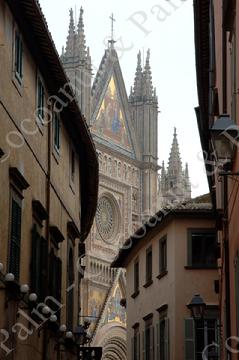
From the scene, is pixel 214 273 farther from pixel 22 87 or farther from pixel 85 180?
pixel 22 87

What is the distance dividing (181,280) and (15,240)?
1345 centimetres

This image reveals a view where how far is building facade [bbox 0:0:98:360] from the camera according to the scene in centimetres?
1532

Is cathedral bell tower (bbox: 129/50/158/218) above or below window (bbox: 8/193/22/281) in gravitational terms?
above

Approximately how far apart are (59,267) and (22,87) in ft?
19.5

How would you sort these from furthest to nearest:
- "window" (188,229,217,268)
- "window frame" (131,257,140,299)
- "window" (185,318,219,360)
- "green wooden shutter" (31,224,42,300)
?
"window frame" (131,257,140,299), "window" (188,229,217,268), "window" (185,318,219,360), "green wooden shutter" (31,224,42,300)

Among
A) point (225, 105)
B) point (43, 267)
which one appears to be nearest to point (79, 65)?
point (43, 267)

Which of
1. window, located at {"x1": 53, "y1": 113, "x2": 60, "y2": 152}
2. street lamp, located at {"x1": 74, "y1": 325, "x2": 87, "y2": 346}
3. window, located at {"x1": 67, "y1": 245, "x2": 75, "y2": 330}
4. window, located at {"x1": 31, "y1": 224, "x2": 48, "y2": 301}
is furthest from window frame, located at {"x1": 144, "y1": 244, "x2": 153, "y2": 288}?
window, located at {"x1": 31, "y1": 224, "x2": 48, "y2": 301}

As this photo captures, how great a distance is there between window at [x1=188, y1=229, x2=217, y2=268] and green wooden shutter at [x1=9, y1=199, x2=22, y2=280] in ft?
43.7

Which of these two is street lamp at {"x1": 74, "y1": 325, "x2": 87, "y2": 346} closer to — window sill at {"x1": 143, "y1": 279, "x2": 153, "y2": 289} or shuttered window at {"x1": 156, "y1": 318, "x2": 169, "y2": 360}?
shuttered window at {"x1": 156, "y1": 318, "x2": 169, "y2": 360}

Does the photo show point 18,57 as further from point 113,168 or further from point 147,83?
point 147,83

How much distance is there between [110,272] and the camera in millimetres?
81812

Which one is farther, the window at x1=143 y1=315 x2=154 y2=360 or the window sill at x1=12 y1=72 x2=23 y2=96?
the window at x1=143 y1=315 x2=154 y2=360

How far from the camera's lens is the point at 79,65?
8106cm

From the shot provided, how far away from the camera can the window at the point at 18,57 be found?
1627 cm
